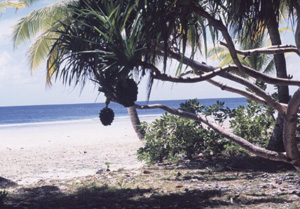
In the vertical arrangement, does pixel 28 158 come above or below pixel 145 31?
below

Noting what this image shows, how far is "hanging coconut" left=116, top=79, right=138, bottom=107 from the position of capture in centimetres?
390

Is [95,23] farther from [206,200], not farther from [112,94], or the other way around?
[206,200]

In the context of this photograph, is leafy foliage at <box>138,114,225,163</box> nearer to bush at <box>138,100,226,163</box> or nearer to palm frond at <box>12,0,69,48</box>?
bush at <box>138,100,226,163</box>

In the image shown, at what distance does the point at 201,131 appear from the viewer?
29.1 feet

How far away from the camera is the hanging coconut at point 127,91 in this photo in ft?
12.8

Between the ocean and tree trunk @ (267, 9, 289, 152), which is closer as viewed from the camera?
tree trunk @ (267, 9, 289, 152)

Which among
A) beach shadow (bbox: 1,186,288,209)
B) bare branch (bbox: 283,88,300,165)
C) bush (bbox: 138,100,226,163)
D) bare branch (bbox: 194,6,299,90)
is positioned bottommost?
beach shadow (bbox: 1,186,288,209)

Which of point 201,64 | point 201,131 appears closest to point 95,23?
point 201,64

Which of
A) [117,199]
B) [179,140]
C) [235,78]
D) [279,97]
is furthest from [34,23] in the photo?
[235,78]

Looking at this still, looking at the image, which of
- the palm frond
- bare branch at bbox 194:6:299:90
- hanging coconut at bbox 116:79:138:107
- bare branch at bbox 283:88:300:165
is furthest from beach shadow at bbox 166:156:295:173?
the palm frond

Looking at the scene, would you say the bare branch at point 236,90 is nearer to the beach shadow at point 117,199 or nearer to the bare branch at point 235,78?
the bare branch at point 235,78

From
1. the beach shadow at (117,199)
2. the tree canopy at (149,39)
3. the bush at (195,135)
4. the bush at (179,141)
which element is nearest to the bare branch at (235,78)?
the tree canopy at (149,39)

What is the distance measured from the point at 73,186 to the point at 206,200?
2.42m

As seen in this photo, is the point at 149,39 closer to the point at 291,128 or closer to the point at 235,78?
the point at 235,78
